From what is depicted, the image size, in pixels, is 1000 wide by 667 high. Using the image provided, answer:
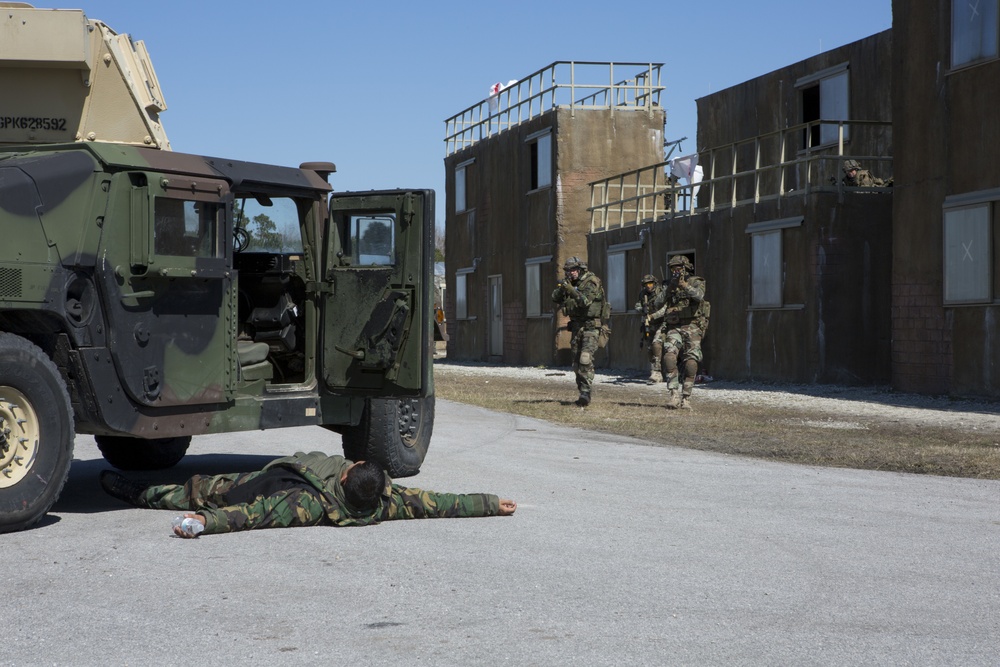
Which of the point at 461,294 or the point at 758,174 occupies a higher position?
the point at 758,174

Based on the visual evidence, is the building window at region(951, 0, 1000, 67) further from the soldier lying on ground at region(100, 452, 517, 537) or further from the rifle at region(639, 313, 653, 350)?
the soldier lying on ground at region(100, 452, 517, 537)

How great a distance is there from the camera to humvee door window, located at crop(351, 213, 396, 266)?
9.35m

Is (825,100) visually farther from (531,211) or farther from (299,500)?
(299,500)

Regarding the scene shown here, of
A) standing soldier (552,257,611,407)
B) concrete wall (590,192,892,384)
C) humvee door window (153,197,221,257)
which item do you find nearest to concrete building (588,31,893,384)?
concrete wall (590,192,892,384)

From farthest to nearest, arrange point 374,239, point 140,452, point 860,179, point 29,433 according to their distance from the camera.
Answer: point 860,179 → point 140,452 → point 374,239 → point 29,433

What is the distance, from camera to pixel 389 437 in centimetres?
992

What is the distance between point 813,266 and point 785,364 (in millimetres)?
2024

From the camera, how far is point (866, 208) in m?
22.7

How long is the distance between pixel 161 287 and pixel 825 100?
2179cm

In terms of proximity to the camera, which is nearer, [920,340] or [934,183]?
[934,183]

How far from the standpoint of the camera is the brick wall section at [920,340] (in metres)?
19.7

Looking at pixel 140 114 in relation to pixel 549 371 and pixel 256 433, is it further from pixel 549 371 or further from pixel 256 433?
pixel 549 371

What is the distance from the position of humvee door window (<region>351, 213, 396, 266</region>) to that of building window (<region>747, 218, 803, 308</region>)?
15.1 metres

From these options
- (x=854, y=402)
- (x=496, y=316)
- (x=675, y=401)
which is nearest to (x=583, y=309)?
(x=675, y=401)
